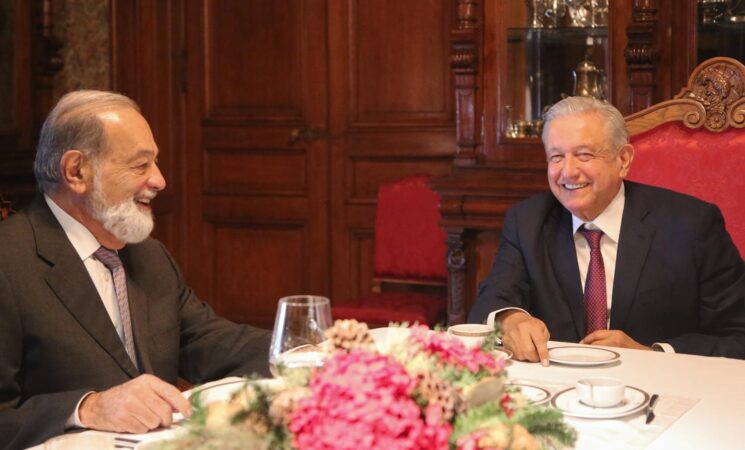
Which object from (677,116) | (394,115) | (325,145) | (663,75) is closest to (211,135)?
(325,145)

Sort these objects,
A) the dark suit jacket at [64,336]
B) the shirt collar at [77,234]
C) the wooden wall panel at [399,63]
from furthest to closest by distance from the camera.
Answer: the wooden wall panel at [399,63] → the shirt collar at [77,234] → the dark suit jacket at [64,336]

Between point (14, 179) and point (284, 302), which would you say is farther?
point (14, 179)

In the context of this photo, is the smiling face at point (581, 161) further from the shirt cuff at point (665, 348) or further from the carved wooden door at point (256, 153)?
the carved wooden door at point (256, 153)

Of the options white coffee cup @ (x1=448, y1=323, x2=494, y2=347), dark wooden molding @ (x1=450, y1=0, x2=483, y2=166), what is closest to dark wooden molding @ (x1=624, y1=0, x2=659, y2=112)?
dark wooden molding @ (x1=450, y1=0, x2=483, y2=166)

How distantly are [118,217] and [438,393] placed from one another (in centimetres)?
124

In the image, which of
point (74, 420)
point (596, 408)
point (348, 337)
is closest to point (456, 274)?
point (596, 408)

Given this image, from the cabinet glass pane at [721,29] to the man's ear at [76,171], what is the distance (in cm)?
257

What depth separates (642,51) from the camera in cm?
388

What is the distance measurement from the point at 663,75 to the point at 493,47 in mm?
683

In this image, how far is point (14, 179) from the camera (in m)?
4.77

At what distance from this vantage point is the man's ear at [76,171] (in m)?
2.19

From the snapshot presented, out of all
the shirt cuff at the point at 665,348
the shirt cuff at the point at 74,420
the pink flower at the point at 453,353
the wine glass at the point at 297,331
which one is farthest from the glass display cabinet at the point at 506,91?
the pink flower at the point at 453,353

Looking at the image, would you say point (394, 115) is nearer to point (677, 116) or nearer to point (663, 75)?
point (663, 75)

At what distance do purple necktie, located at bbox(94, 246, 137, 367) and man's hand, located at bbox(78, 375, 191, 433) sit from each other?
48cm
